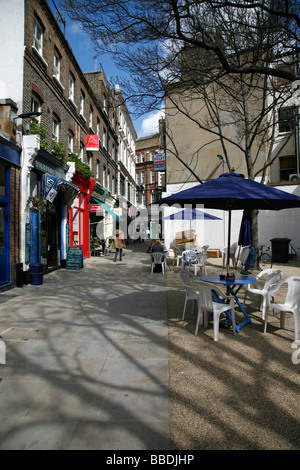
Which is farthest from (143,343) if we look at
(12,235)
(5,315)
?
(12,235)

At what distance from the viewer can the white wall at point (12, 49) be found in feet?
30.8

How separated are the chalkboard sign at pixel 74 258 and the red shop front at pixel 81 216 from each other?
2.18 metres

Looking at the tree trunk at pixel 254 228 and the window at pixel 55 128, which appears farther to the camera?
the window at pixel 55 128

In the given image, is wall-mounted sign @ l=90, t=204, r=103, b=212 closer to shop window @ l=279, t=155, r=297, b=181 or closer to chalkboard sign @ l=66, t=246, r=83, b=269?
chalkboard sign @ l=66, t=246, r=83, b=269

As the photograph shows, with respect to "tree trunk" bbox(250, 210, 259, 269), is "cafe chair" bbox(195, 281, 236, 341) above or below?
below

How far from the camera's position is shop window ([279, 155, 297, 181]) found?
22141 mm

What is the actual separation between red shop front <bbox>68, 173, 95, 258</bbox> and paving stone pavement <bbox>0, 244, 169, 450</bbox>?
8.35 metres

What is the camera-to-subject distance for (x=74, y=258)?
1263 cm

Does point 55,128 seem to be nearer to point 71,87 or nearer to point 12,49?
point 71,87

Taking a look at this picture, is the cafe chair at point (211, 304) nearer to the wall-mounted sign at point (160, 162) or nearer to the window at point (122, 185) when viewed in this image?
the wall-mounted sign at point (160, 162)

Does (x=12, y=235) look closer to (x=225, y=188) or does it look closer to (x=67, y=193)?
(x=67, y=193)

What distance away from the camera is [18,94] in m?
9.35
